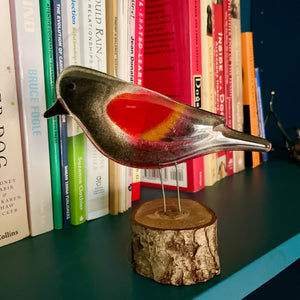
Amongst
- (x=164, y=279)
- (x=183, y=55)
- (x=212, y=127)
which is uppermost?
(x=183, y=55)

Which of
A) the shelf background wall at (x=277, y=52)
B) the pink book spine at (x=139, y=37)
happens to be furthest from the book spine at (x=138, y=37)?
the shelf background wall at (x=277, y=52)

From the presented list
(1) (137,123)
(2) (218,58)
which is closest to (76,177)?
(1) (137,123)

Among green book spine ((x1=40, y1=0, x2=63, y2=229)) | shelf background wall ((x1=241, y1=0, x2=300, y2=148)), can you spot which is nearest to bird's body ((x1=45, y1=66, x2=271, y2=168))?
green book spine ((x1=40, y1=0, x2=63, y2=229))

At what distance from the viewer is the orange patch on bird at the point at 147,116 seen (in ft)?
1.44

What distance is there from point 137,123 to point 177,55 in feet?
0.89

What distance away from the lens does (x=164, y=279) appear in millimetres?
411

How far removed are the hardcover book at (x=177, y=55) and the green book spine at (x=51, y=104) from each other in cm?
24

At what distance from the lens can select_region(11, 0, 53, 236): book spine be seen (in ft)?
1.58

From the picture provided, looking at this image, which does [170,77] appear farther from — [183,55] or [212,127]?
[212,127]

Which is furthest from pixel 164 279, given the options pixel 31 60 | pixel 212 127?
pixel 31 60

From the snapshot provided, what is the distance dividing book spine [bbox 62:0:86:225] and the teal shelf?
1.2 inches

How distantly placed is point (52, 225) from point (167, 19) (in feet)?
Answer: 1.28

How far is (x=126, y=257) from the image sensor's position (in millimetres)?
469

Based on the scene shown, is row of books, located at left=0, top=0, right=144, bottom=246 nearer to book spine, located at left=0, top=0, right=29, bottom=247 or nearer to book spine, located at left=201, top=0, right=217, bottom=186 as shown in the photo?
book spine, located at left=0, top=0, right=29, bottom=247
